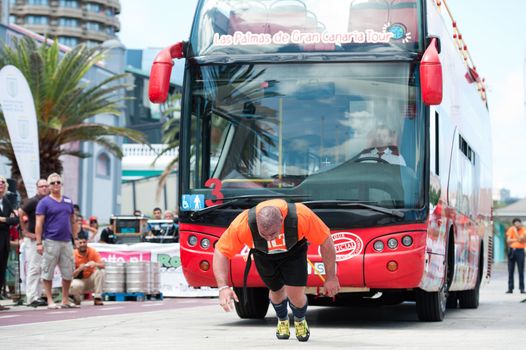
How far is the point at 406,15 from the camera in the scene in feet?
42.4

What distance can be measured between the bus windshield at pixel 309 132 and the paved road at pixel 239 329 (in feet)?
4.92

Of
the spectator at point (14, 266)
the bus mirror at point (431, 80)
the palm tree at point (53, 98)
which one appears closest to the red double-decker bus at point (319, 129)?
the bus mirror at point (431, 80)

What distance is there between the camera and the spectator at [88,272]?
2011cm

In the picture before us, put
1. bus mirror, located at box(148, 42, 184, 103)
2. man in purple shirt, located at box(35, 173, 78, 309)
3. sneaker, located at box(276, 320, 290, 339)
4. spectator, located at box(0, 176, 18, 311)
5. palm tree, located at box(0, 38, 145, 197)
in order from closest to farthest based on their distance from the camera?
sneaker, located at box(276, 320, 290, 339) < bus mirror, located at box(148, 42, 184, 103) < spectator, located at box(0, 176, 18, 311) < man in purple shirt, located at box(35, 173, 78, 309) < palm tree, located at box(0, 38, 145, 197)

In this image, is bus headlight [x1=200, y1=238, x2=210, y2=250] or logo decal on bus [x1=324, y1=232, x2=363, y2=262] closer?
logo decal on bus [x1=324, y1=232, x2=363, y2=262]

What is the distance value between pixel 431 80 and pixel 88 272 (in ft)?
32.0

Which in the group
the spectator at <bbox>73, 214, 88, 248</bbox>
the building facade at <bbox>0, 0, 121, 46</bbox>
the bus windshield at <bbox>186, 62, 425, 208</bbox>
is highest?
the building facade at <bbox>0, 0, 121, 46</bbox>

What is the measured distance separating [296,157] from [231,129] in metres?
0.80

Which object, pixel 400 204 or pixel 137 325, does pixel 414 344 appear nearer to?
pixel 400 204

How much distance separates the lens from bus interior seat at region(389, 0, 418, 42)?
12.9 metres

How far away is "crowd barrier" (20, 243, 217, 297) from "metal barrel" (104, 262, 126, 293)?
1537mm

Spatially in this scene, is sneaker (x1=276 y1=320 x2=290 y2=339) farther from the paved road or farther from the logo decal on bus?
the logo decal on bus

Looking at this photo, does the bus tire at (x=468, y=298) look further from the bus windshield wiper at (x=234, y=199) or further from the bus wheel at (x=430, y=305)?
the bus windshield wiper at (x=234, y=199)

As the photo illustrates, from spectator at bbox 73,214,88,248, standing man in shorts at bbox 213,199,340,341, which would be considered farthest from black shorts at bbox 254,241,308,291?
spectator at bbox 73,214,88,248
